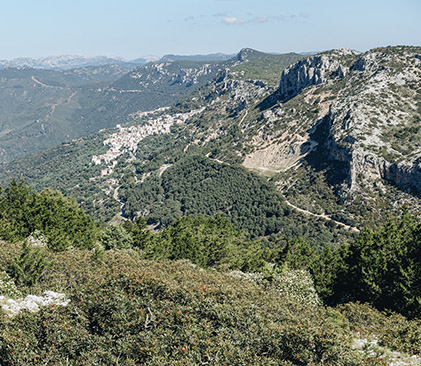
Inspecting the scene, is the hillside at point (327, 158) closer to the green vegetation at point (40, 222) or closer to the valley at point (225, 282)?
the valley at point (225, 282)

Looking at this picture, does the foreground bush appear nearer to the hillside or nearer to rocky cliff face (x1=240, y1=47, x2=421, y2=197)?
the hillside

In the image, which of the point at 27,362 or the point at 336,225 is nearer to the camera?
the point at 27,362

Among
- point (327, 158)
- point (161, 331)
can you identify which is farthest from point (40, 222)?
point (327, 158)

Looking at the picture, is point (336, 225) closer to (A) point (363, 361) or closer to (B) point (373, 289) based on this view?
(B) point (373, 289)

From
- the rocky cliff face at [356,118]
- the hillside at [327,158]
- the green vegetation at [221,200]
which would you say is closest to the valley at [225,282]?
the hillside at [327,158]

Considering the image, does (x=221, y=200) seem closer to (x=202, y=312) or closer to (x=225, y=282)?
(x=225, y=282)

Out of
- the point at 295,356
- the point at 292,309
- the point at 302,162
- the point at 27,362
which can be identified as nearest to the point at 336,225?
the point at 302,162

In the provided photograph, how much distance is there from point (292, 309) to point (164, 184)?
6895 inches

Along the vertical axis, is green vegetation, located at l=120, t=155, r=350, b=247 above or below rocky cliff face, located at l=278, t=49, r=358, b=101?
below

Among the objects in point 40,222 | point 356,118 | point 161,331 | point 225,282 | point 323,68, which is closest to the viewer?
point 161,331

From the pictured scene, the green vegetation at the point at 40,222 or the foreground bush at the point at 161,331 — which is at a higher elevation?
the foreground bush at the point at 161,331

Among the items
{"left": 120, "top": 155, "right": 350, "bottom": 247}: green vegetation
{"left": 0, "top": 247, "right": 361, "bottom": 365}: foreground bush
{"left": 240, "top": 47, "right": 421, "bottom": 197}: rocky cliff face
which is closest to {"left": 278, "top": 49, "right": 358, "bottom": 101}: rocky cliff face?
{"left": 240, "top": 47, "right": 421, "bottom": 197}: rocky cliff face

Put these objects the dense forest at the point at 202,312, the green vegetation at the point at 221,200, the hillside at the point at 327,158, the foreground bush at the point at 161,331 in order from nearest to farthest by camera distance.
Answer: the foreground bush at the point at 161,331 < the dense forest at the point at 202,312 < the hillside at the point at 327,158 < the green vegetation at the point at 221,200

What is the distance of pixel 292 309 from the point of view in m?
21.0
